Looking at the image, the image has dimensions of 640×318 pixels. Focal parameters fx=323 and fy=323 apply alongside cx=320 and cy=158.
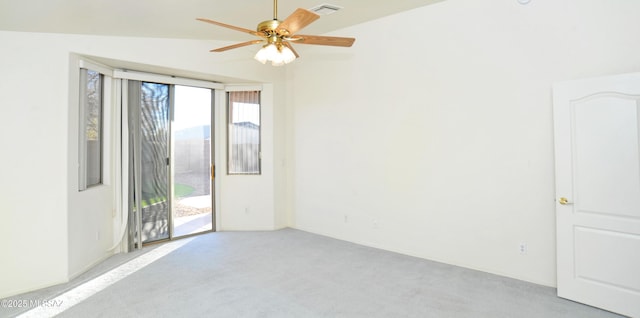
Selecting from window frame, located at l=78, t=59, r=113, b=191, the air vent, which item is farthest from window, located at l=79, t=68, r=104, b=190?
the air vent

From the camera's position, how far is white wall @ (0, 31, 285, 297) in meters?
3.09

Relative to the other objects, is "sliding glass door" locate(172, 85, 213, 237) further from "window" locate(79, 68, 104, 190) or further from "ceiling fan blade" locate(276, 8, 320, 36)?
"ceiling fan blade" locate(276, 8, 320, 36)

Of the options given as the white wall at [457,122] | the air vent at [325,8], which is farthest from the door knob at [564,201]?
the air vent at [325,8]

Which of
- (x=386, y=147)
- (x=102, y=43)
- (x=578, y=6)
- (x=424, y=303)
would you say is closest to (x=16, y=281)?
(x=102, y=43)

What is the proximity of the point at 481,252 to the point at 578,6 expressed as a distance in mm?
2538

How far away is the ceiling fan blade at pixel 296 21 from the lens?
200 centimetres

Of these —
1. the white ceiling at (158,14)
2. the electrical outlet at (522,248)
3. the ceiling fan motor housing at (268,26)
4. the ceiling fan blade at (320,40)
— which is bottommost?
the electrical outlet at (522,248)

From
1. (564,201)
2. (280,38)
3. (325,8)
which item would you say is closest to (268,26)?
(280,38)

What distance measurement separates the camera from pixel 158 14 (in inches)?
131

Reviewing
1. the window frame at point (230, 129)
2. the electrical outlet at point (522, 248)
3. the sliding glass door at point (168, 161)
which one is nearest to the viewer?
the electrical outlet at point (522, 248)

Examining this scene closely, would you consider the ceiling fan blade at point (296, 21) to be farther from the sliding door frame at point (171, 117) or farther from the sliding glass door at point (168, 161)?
the sliding glass door at point (168, 161)

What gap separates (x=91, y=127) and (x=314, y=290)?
128 inches

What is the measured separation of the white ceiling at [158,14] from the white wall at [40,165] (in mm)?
228

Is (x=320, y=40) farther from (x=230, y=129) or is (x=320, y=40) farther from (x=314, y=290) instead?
(x=230, y=129)
